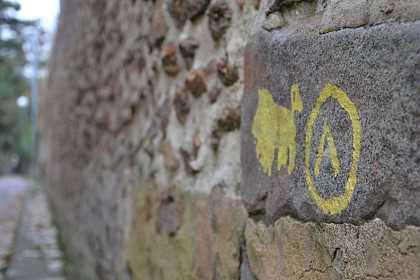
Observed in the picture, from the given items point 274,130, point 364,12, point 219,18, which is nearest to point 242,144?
point 274,130

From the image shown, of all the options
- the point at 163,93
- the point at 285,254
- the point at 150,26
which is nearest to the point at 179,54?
the point at 163,93

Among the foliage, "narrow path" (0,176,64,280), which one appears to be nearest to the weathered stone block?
"narrow path" (0,176,64,280)

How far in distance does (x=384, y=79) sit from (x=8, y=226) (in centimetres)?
627

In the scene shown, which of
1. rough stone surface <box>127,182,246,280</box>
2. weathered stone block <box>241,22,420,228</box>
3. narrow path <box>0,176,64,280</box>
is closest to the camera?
weathered stone block <box>241,22,420,228</box>

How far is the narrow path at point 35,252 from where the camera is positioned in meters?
4.27

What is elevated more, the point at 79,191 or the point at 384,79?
the point at 384,79

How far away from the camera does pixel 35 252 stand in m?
5.14

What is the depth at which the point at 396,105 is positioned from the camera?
866mm

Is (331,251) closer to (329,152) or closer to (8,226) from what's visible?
(329,152)

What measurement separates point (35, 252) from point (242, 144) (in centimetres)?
408

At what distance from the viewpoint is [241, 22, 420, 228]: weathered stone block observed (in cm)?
86

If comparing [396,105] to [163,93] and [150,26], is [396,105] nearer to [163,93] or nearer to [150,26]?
[163,93]

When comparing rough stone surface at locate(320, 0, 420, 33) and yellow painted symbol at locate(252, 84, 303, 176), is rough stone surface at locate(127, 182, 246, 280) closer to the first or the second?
yellow painted symbol at locate(252, 84, 303, 176)

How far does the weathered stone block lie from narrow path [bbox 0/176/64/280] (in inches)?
125
